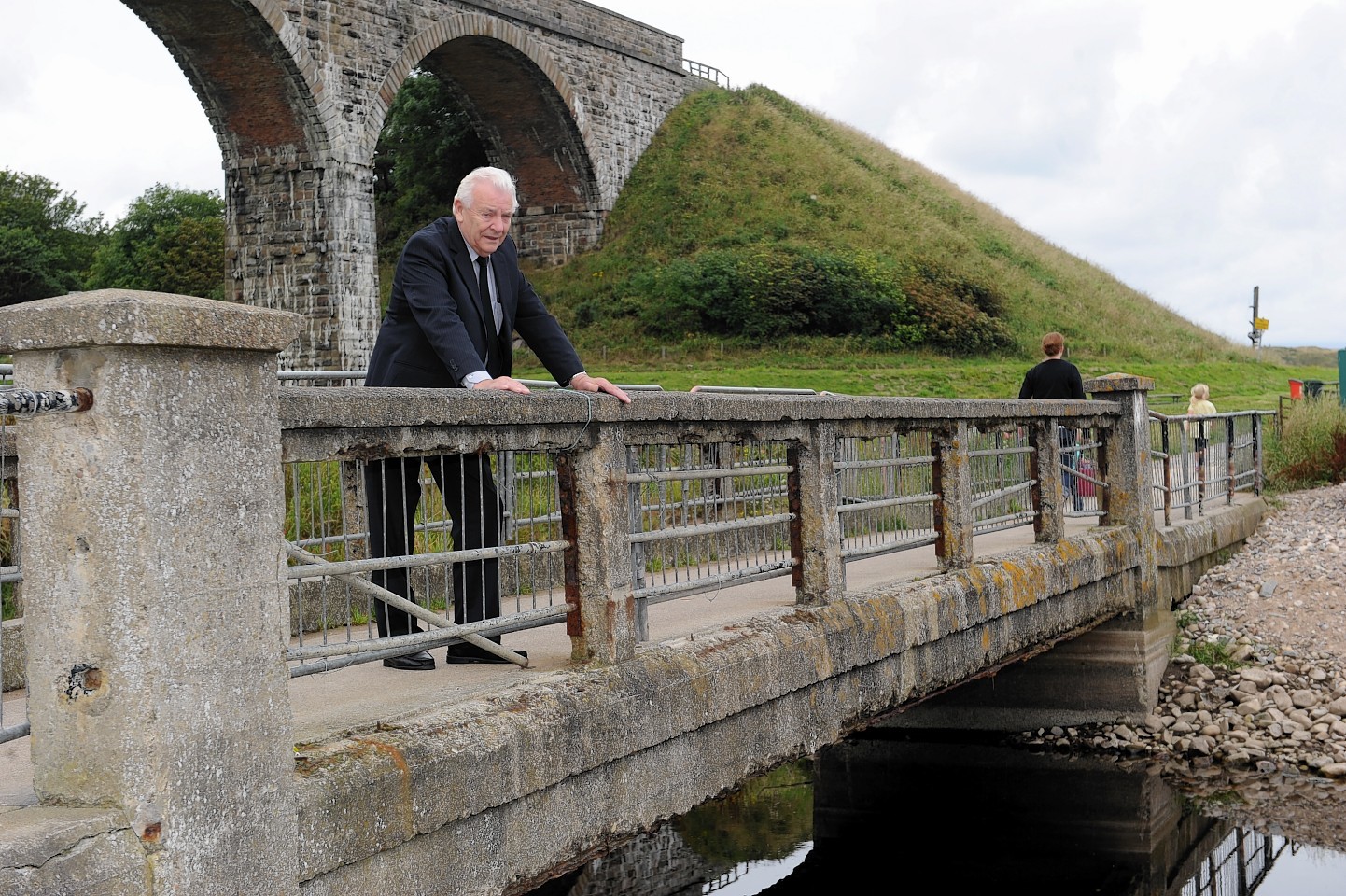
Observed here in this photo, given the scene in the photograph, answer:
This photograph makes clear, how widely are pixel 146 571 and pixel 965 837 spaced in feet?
24.5

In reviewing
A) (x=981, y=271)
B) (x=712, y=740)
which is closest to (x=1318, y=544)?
(x=712, y=740)

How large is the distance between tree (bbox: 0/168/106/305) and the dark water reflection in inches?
1570

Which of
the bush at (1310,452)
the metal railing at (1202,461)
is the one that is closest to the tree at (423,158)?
the bush at (1310,452)

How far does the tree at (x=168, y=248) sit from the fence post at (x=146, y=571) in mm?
42999

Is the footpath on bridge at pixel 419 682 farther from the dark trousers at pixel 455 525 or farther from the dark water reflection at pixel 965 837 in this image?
the dark water reflection at pixel 965 837

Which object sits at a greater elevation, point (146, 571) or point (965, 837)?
point (146, 571)

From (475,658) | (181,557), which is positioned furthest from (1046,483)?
(181,557)

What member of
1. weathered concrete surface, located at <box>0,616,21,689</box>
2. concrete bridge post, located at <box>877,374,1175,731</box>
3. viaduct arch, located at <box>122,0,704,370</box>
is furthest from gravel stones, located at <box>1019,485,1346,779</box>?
viaduct arch, located at <box>122,0,704,370</box>

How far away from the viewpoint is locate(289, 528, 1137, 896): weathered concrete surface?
11.0ft

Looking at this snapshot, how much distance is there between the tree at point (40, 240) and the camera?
46.7m

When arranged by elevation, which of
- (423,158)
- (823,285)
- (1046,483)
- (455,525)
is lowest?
(1046,483)

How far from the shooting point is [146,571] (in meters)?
2.81

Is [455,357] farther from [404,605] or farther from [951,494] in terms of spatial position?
[951,494]

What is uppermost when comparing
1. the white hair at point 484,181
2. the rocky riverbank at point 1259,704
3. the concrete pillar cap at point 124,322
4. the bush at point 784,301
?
the bush at point 784,301
